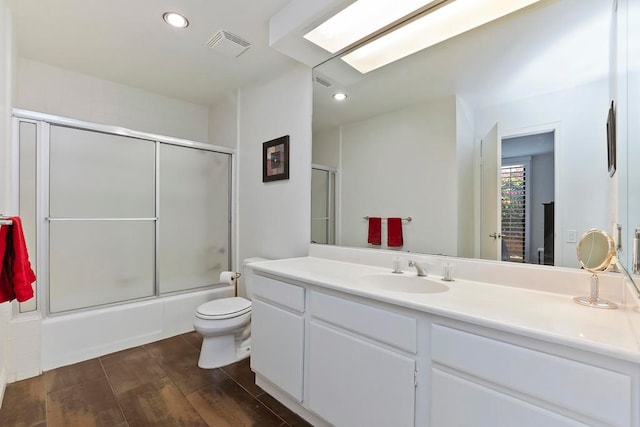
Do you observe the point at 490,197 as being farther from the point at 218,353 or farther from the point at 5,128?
the point at 5,128

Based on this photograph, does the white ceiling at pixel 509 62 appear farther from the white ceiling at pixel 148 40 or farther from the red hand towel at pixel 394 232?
the white ceiling at pixel 148 40

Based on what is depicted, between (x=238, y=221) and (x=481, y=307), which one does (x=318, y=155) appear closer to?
(x=238, y=221)

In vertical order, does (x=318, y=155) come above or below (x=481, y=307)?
above

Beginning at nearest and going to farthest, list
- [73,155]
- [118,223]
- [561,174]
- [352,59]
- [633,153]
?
[633,153], [561,174], [352,59], [73,155], [118,223]

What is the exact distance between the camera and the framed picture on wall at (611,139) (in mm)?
1067

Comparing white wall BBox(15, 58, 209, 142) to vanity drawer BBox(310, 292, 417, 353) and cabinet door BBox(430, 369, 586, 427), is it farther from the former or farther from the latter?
cabinet door BBox(430, 369, 586, 427)

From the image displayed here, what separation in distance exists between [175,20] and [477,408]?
2679 mm

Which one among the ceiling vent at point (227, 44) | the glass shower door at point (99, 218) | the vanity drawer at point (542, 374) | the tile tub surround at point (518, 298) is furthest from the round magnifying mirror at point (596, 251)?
the glass shower door at point (99, 218)

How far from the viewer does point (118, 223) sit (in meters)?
2.54

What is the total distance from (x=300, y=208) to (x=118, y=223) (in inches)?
64.1

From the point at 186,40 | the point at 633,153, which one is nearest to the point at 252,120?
the point at 186,40

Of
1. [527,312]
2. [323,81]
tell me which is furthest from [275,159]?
[527,312]

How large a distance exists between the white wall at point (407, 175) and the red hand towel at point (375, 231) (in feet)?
Result: 0.13

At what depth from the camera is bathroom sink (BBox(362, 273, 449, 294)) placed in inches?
59.0
